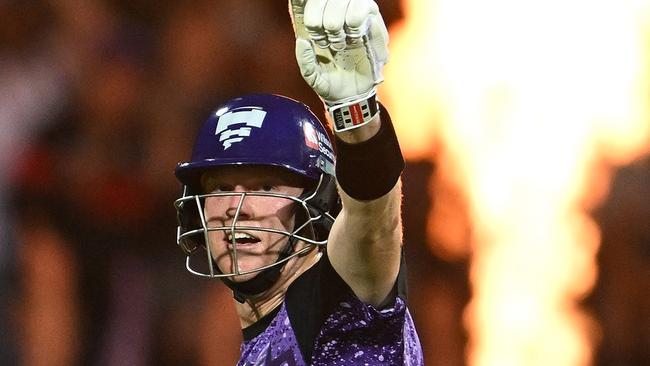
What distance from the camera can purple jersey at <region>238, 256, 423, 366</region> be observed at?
2340 mm

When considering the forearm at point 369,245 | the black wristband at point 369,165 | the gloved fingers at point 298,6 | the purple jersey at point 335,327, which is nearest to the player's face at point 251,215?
the purple jersey at point 335,327

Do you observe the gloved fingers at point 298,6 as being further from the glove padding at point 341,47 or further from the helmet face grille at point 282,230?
the helmet face grille at point 282,230

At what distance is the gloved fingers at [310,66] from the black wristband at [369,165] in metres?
0.11

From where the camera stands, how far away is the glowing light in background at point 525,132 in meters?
5.19

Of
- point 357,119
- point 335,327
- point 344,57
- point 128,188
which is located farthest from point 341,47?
point 128,188

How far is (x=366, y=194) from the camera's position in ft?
7.18

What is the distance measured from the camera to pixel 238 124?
278cm

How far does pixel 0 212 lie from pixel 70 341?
0.59 meters

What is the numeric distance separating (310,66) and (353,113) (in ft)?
0.36

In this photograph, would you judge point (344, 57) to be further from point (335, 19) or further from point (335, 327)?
point (335, 327)

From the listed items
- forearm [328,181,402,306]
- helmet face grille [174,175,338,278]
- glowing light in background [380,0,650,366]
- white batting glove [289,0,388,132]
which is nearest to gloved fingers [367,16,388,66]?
white batting glove [289,0,388,132]

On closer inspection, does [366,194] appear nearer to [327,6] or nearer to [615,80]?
[327,6]

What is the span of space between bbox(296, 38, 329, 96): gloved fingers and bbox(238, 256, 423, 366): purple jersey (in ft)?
1.23

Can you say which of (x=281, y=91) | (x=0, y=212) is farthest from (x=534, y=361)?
(x=0, y=212)
